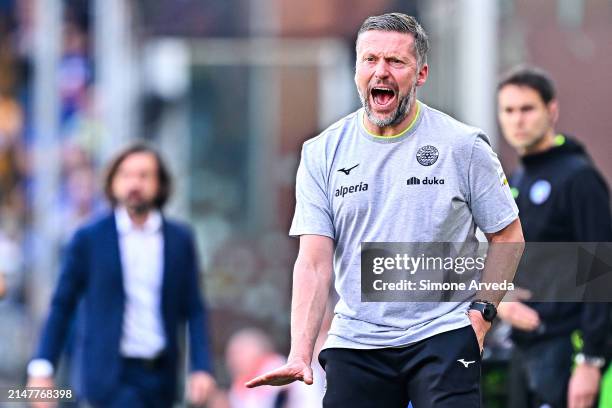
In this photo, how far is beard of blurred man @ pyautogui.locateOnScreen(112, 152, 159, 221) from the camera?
8.96 m

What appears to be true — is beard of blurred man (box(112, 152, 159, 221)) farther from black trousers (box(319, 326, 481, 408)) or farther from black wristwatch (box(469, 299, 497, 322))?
black wristwatch (box(469, 299, 497, 322))

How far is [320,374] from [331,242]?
566 centimetres

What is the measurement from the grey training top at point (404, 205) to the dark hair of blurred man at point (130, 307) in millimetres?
3000

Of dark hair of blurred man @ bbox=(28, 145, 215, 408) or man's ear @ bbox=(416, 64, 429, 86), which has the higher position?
man's ear @ bbox=(416, 64, 429, 86)

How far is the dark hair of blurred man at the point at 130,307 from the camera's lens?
8.64 metres

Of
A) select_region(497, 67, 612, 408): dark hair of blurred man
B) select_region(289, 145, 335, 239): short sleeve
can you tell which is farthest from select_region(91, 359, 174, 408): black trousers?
select_region(289, 145, 335, 239): short sleeve

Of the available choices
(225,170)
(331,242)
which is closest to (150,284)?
(331,242)

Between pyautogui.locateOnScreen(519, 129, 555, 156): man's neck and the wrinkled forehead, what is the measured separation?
2268 mm

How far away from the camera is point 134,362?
8695 mm

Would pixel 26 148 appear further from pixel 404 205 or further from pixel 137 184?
pixel 404 205

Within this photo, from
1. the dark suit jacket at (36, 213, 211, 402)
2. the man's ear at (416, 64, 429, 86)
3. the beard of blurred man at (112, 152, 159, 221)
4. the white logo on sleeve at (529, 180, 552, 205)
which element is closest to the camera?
the man's ear at (416, 64, 429, 86)

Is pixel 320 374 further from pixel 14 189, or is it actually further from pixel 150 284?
pixel 14 189

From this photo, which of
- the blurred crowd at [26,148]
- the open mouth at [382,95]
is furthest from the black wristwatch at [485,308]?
the blurred crowd at [26,148]

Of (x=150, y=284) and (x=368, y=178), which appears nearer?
(x=368, y=178)
